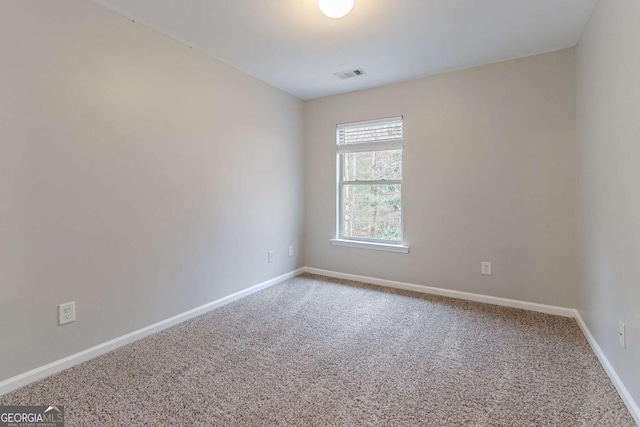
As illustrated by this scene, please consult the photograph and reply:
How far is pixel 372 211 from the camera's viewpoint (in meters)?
3.79

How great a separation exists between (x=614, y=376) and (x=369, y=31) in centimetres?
271

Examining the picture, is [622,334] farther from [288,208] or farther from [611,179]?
[288,208]

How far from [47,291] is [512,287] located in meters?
3.64

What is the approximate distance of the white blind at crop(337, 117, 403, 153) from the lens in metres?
3.53

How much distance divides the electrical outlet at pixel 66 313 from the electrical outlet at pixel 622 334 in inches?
124

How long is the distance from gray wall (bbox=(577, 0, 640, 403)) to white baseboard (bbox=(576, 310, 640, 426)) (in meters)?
0.04

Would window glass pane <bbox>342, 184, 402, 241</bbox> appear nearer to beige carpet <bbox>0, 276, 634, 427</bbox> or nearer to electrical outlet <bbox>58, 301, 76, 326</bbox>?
beige carpet <bbox>0, 276, 634, 427</bbox>

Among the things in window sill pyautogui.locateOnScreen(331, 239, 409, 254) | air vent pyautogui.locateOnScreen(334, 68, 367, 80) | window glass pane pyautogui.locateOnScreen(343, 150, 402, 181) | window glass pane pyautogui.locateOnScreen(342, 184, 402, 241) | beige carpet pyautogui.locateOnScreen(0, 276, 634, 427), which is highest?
air vent pyautogui.locateOnScreen(334, 68, 367, 80)

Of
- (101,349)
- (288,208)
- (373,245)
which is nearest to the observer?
(101,349)

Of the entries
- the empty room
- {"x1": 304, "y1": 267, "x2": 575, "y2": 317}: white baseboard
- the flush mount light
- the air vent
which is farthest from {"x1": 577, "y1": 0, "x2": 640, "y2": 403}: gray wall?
the air vent

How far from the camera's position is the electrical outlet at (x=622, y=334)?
62.9 inches

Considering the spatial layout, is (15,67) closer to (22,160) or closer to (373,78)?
(22,160)

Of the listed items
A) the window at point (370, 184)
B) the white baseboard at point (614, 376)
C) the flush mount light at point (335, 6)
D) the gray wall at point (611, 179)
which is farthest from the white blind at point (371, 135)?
the white baseboard at point (614, 376)

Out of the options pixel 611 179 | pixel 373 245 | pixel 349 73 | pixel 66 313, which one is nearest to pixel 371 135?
pixel 349 73
